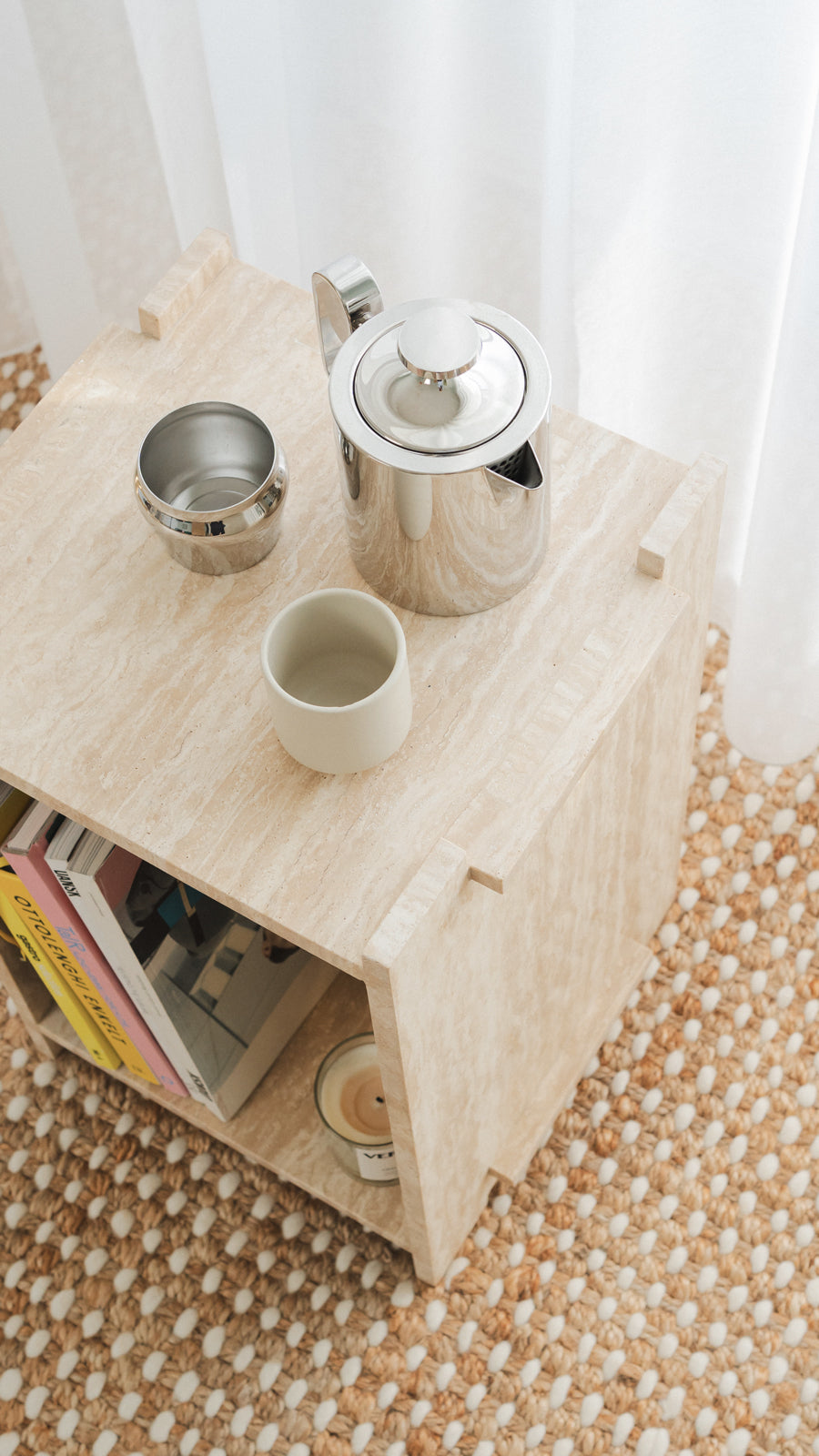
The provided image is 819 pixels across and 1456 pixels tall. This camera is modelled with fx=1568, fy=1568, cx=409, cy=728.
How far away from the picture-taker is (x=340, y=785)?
2.67 feet

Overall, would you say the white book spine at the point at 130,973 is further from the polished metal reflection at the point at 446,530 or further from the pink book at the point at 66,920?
the polished metal reflection at the point at 446,530

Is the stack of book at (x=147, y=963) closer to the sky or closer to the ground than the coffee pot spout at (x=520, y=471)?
closer to the ground

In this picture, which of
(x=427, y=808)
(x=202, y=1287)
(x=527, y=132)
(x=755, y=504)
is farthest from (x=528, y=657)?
(x=202, y=1287)

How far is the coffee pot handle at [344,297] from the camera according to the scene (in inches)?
31.8

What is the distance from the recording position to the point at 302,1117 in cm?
112

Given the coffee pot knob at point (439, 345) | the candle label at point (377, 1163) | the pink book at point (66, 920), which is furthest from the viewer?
the candle label at point (377, 1163)

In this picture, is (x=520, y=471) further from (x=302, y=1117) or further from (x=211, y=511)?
(x=302, y=1117)

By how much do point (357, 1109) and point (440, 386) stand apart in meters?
0.54

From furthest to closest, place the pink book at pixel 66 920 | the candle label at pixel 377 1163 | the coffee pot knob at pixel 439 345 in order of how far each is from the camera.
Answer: the candle label at pixel 377 1163 → the pink book at pixel 66 920 → the coffee pot knob at pixel 439 345

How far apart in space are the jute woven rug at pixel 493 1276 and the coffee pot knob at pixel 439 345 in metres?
0.62

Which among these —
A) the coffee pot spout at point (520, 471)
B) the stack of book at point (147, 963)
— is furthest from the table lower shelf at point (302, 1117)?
the coffee pot spout at point (520, 471)

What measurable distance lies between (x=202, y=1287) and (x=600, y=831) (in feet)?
1.52

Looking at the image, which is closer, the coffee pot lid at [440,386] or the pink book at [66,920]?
the coffee pot lid at [440,386]

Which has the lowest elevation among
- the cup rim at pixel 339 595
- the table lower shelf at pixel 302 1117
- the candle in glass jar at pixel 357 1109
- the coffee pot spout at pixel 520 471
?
the table lower shelf at pixel 302 1117
